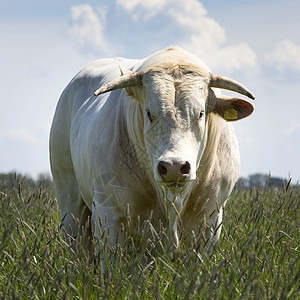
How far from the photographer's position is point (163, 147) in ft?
11.5

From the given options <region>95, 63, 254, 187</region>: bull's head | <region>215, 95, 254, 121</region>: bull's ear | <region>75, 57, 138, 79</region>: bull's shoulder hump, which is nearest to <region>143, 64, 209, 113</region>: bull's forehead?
<region>95, 63, 254, 187</region>: bull's head

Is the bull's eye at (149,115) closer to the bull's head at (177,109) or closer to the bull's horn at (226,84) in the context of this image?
the bull's head at (177,109)

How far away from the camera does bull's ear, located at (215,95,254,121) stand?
4.08 m

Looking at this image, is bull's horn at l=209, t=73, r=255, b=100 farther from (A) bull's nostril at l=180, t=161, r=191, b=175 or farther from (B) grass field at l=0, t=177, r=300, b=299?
(B) grass field at l=0, t=177, r=300, b=299

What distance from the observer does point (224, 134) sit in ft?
14.6

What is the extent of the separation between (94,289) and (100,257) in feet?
1.50

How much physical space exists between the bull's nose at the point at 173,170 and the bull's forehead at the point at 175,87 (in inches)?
17.4

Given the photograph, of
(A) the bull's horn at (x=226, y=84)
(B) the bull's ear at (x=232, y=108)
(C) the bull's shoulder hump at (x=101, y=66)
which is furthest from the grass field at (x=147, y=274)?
(C) the bull's shoulder hump at (x=101, y=66)

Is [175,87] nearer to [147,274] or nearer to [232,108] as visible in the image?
[232,108]

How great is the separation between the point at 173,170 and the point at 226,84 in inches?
40.6

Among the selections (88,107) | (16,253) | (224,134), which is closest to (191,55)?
(224,134)

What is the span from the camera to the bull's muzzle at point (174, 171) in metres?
3.32

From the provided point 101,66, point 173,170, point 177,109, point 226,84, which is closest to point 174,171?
point 173,170

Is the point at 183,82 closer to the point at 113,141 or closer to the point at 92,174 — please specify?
the point at 113,141
